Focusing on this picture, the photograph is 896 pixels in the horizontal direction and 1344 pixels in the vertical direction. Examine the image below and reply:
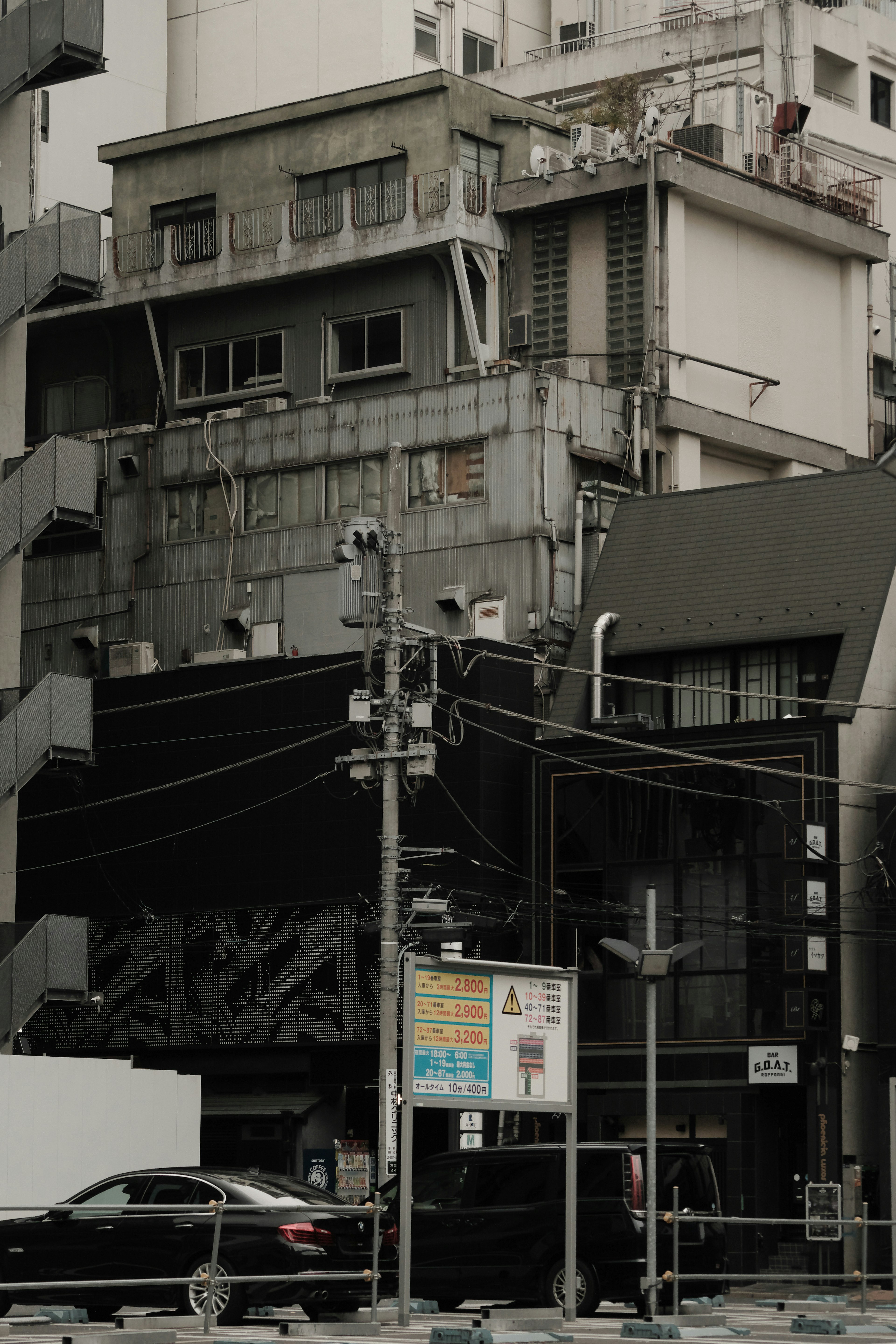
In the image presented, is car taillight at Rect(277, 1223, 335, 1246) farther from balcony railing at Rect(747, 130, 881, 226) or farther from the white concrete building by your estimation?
the white concrete building

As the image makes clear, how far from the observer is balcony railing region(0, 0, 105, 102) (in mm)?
38656

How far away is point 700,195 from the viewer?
2002 inches

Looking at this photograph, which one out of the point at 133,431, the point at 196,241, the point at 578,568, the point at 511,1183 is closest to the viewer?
the point at 511,1183

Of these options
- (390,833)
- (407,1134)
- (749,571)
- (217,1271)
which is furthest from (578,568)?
(217,1271)

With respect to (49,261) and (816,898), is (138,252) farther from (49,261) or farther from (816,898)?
(816,898)

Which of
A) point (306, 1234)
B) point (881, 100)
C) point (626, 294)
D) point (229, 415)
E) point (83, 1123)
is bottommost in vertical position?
point (306, 1234)

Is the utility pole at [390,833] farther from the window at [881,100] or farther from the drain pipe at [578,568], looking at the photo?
the window at [881,100]

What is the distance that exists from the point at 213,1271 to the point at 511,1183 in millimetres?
5977

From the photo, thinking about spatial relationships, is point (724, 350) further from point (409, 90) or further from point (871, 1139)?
point (871, 1139)

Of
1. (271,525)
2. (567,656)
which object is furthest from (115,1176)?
(271,525)

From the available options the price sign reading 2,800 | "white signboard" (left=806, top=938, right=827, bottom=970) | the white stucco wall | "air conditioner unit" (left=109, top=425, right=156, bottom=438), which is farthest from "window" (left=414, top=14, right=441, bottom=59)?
the price sign reading 2,800

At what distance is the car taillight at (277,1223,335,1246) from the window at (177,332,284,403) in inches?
1316

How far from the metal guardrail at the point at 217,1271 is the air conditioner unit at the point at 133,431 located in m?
32.1

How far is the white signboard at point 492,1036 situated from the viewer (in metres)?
21.2
